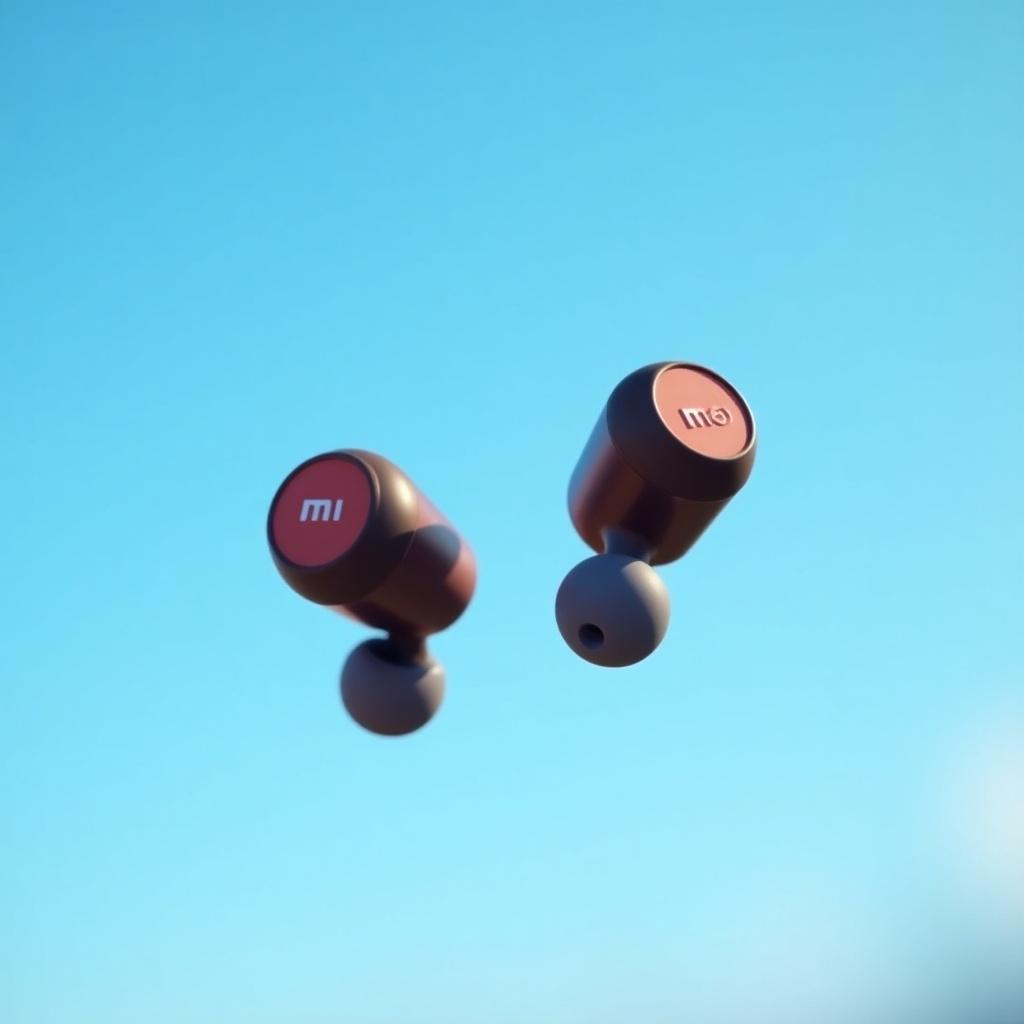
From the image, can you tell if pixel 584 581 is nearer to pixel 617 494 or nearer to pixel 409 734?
pixel 617 494

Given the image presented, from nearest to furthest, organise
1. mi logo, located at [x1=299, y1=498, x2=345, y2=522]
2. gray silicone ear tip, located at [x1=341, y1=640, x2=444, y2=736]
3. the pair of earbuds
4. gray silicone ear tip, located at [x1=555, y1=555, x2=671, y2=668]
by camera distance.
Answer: gray silicone ear tip, located at [x1=555, y1=555, x2=671, y2=668] < the pair of earbuds < mi logo, located at [x1=299, y1=498, x2=345, y2=522] < gray silicone ear tip, located at [x1=341, y1=640, x2=444, y2=736]

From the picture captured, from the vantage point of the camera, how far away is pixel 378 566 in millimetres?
6004

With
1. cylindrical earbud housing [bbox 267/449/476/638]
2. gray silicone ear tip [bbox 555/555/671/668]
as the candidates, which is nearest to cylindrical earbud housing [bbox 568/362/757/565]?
gray silicone ear tip [bbox 555/555/671/668]

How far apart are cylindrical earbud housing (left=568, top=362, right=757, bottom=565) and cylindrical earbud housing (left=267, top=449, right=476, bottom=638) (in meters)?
0.94

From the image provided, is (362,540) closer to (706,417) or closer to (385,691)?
(385,691)

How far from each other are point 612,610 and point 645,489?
74cm

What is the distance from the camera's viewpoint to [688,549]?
21.4ft

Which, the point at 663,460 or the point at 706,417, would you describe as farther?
the point at 706,417

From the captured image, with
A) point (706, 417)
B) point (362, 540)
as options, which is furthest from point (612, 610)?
point (362, 540)

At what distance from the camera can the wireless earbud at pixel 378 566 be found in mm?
5992

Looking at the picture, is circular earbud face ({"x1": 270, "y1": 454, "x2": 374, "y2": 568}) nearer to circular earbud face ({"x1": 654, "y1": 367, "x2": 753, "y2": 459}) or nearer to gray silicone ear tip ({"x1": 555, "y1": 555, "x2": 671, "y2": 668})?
gray silicone ear tip ({"x1": 555, "y1": 555, "x2": 671, "y2": 668})

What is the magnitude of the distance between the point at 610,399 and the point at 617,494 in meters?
0.53

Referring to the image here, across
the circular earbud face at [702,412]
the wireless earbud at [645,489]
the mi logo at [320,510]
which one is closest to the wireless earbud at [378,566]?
the mi logo at [320,510]

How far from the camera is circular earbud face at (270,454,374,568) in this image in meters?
6.01
